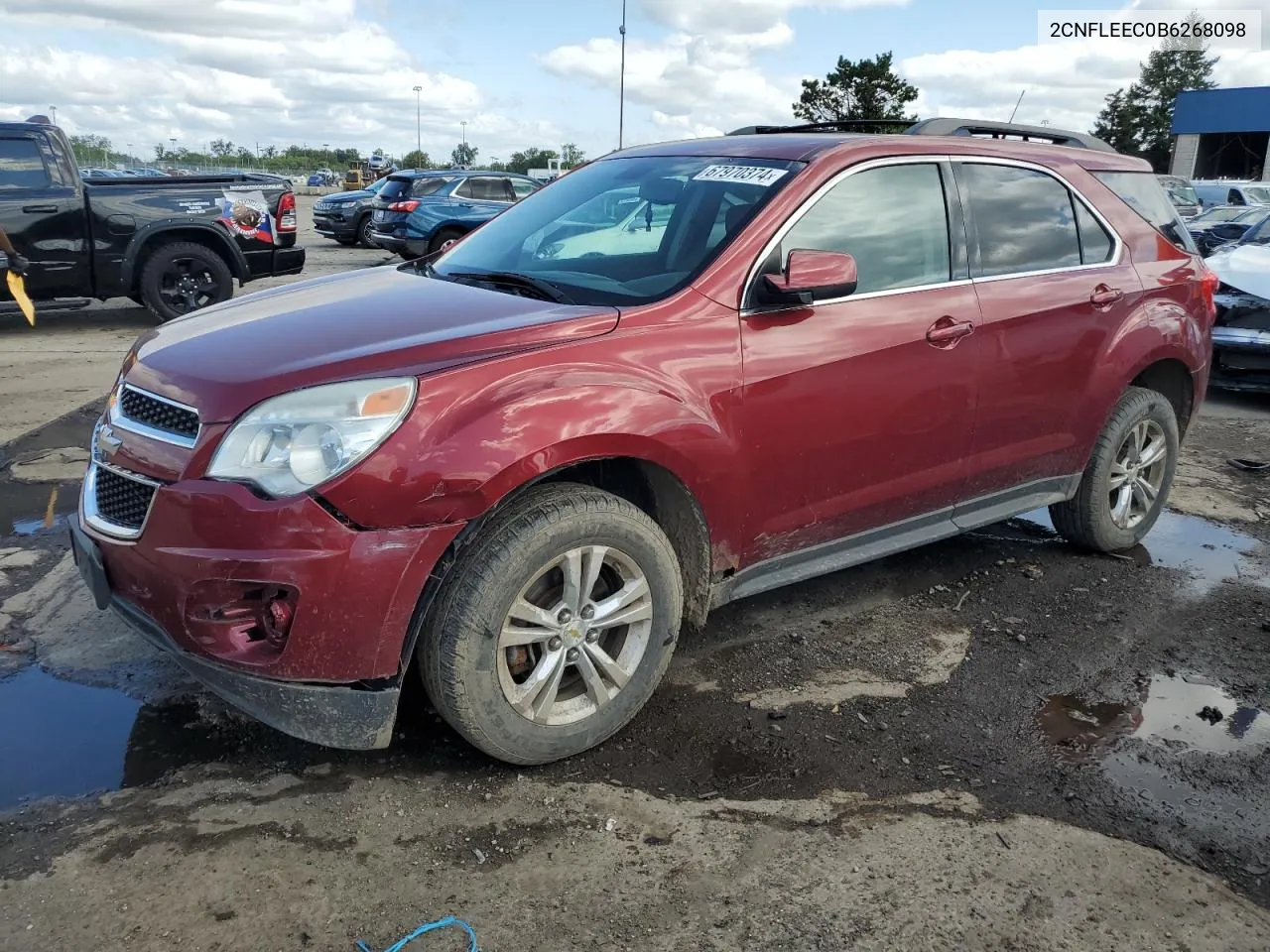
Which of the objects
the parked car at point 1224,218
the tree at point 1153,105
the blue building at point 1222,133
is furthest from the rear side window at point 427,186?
the tree at point 1153,105

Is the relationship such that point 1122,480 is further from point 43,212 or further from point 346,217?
point 346,217

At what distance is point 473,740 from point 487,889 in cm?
46

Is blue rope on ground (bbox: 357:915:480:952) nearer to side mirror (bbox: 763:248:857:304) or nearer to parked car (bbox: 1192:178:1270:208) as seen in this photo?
side mirror (bbox: 763:248:857:304)

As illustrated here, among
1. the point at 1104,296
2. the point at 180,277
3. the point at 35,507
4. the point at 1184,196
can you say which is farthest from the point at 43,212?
the point at 1184,196

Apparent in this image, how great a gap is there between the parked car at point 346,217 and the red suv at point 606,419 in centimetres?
1892

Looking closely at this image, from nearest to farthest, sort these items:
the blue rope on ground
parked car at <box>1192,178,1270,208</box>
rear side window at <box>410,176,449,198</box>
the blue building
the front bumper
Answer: the blue rope on ground → the front bumper → rear side window at <box>410,176,449,198</box> → parked car at <box>1192,178,1270,208</box> → the blue building

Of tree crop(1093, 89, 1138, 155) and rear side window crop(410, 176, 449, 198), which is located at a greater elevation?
tree crop(1093, 89, 1138, 155)

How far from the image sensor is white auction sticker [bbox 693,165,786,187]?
3.45 m

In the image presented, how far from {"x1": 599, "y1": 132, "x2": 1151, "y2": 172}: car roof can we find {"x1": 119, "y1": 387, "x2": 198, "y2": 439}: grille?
6.79ft

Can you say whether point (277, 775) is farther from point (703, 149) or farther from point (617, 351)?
point (703, 149)

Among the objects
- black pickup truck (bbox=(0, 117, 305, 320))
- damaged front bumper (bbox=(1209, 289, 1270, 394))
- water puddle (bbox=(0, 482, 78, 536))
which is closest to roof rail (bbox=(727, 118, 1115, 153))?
water puddle (bbox=(0, 482, 78, 536))

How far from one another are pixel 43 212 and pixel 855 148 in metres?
9.05

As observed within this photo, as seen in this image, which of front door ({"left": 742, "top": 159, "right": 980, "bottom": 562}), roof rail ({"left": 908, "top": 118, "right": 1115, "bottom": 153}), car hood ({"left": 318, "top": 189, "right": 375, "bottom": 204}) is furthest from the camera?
car hood ({"left": 318, "top": 189, "right": 375, "bottom": 204})

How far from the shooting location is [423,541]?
2574mm
